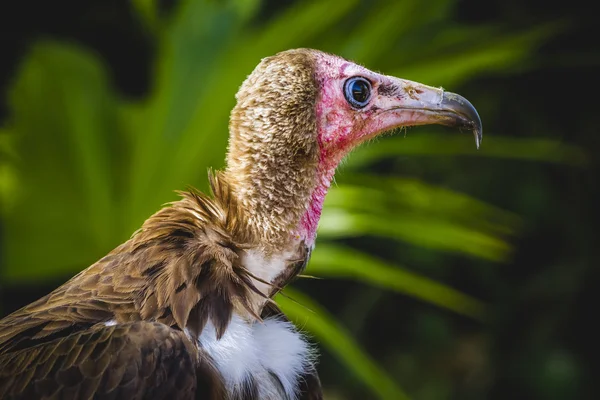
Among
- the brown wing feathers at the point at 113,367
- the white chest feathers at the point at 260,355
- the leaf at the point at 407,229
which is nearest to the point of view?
the brown wing feathers at the point at 113,367

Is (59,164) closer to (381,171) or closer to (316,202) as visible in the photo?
(316,202)

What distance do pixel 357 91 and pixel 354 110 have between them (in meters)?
0.04

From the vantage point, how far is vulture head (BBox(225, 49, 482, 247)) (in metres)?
1.79

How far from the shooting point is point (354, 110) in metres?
1.96

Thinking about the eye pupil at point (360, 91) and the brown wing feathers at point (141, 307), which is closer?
the brown wing feathers at point (141, 307)

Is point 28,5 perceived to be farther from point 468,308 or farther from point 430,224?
point 468,308

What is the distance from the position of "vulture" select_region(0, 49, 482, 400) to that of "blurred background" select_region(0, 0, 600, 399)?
0.61ft

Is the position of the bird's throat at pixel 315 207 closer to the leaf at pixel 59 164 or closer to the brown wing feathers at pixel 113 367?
the brown wing feathers at pixel 113 367

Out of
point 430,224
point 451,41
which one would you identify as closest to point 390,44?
point 451,41

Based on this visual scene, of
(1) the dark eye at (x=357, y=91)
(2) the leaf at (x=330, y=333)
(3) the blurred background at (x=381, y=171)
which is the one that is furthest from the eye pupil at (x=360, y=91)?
(2) the leaf at (x=330, y=333)

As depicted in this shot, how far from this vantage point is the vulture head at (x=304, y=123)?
1787 mm

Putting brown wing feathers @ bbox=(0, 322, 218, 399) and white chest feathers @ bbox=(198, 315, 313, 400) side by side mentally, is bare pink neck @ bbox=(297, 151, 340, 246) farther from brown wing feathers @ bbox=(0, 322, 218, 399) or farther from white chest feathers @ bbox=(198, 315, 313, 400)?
brown wing feathers @ bbox=(0, 322, 218, 399)

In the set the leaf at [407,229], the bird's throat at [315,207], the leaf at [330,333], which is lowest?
the leaf at [330,333]

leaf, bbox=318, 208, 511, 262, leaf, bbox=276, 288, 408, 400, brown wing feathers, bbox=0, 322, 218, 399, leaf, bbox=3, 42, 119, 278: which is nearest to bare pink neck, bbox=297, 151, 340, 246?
brown wing feathers, bbox=0, 322, 218, 399
